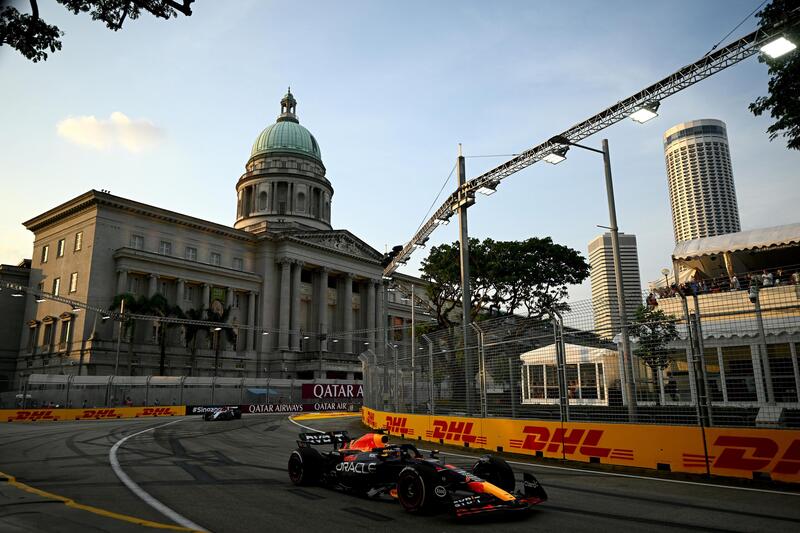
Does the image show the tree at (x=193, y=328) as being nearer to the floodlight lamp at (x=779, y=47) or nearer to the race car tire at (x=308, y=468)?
the race car tire at (x=308, y=468)

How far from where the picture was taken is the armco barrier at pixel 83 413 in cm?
3647

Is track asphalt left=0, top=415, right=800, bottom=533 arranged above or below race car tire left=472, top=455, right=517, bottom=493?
below

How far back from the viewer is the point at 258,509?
796cm

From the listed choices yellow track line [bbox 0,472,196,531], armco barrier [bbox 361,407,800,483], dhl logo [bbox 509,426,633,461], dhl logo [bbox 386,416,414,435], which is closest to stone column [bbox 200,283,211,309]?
dhl logo [bbox 386,416,414,435]

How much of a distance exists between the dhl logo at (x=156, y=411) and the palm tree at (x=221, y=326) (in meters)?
13.9

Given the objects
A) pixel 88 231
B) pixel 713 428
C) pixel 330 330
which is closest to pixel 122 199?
pixel 88 231

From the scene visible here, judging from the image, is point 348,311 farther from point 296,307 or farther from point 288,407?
point 288,407

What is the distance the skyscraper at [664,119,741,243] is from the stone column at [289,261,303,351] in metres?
135

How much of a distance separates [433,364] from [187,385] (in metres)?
36.3

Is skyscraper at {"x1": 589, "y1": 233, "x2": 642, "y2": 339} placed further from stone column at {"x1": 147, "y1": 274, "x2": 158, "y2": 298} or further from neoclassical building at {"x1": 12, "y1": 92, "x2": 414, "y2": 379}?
stone column at {"x1": 147, "y1": 274, "x2": 158, "y2": 298}

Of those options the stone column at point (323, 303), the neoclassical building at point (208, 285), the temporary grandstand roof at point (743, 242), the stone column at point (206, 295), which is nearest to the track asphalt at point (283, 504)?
the temporary grandstand roof at point (743, 242)

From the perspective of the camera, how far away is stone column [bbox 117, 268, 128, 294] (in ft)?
191

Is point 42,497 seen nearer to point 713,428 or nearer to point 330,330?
point 713,428

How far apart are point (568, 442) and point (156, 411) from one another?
37361mm
